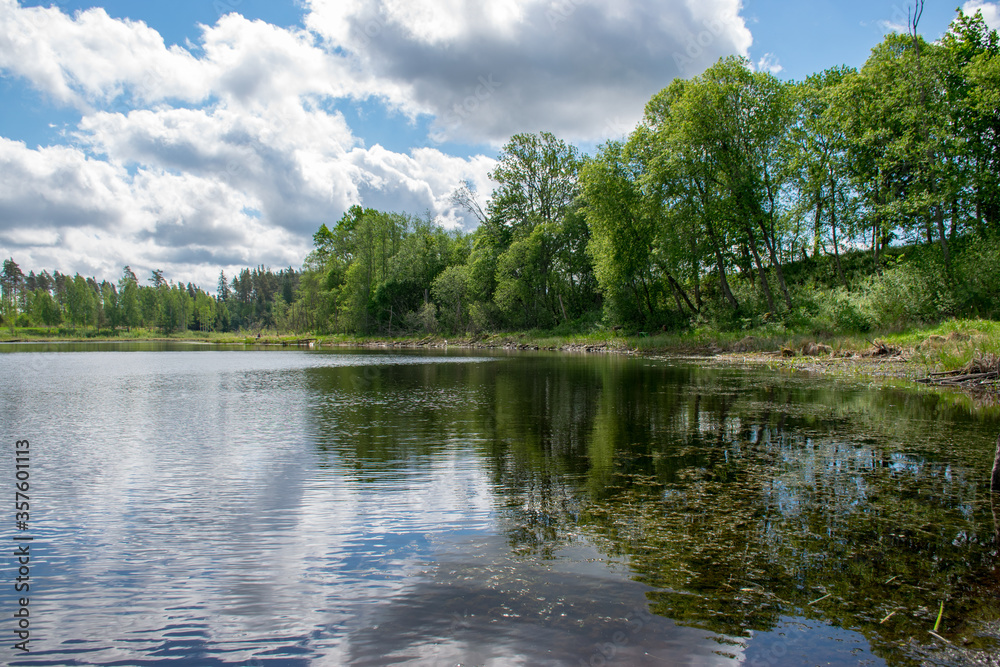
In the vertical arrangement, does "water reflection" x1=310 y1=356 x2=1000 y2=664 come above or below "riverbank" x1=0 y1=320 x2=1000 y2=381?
below

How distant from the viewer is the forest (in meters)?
27.6

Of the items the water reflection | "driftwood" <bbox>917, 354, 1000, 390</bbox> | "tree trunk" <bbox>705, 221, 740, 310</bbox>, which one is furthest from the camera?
"tree trunk" <bbox>705, 221, 740, 310</bbox>

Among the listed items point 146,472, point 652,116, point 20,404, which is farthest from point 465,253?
point 146,472

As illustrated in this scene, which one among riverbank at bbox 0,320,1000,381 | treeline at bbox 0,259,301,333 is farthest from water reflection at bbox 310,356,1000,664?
treeline at bbox 0,259,301,333

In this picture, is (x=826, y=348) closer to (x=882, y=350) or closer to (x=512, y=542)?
(x=882, y=350)

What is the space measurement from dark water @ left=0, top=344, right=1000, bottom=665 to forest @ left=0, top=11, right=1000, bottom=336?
20432 mm

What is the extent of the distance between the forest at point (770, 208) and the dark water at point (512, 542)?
804 inches

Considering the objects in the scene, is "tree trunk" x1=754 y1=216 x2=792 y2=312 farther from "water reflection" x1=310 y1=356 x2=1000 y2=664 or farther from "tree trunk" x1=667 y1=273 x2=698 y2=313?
"water reflection" x1=310 y1=356 x2=1000 y2=664

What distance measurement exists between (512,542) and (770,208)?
3833 cm

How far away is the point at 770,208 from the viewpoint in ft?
122

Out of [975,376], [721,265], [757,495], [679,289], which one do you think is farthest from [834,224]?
[757,495]

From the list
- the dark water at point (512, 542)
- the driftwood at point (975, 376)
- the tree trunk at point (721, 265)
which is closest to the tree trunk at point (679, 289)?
the tree trunk at point (721, 265)

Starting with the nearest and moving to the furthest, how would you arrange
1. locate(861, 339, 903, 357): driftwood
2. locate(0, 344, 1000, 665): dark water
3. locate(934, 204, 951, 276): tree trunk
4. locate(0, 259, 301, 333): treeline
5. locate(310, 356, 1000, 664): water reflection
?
locate(0, 344, 1000, 665): dark water, locate(310, 356, 1000, 664): water reflection, locate(861, 339, 903, 357): driftwood, locate(934, 204, 951, 276): tree trunk, locate(0, 259, 301, 333): treeline

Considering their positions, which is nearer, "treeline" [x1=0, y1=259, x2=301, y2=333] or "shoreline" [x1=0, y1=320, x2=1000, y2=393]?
"shoreline" [x1=0, y1=320, x2=1000, y2=393]
